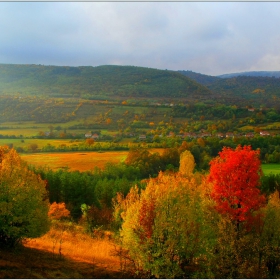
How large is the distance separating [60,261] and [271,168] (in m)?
51.6

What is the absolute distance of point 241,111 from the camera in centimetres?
10125

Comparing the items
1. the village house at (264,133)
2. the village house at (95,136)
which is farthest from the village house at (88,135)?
the village house at (264,133)

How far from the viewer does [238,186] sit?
18234mm

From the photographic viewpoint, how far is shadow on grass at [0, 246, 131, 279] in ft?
49.6

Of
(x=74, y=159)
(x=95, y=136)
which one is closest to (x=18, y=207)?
(x=74, y=159)

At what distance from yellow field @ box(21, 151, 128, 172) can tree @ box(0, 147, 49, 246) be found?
3899 cm

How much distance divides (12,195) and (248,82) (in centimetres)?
15866

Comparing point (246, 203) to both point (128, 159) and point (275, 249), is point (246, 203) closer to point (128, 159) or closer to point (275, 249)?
point (275, 249)

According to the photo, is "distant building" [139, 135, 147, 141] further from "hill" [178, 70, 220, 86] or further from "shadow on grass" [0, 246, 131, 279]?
"hill" [178, 70, 220, 86]

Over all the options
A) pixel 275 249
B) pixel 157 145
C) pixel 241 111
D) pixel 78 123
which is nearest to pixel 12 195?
pixel 275 249

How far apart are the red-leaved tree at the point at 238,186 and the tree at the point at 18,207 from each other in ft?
31.5

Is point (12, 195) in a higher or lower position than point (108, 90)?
lower

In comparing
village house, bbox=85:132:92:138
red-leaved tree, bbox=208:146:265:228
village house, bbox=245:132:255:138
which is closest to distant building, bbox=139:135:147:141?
village house, bbox=85:132:92:138

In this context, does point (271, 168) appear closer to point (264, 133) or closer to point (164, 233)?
point (264, 133)
